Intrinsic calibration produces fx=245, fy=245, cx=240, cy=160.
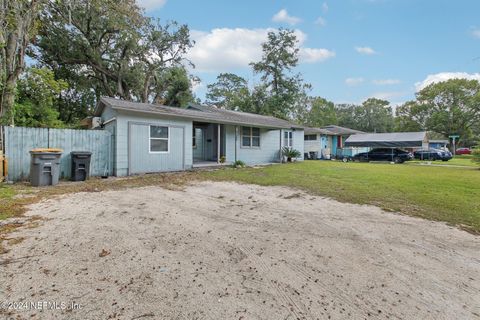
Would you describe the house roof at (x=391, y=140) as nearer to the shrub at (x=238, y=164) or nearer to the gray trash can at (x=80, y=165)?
the shrub at (x=238, y=164)

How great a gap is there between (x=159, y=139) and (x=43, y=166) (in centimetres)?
426

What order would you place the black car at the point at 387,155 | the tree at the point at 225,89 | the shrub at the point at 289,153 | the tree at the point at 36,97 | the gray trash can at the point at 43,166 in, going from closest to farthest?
the gray trash can at the point at 43,166, the tree at the point at 36,97, the shrub at the point at 289,153, the black car at the point at 387,155, the tree at the point at 225,89

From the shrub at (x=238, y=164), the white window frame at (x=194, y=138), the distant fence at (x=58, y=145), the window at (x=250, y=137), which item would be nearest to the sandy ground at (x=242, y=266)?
the distant fence at (x=58, y=145)

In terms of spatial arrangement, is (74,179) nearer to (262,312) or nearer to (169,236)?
(169,236)

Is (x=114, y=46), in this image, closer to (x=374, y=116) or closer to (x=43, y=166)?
(x=43, y=166)

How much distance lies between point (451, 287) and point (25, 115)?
622 inches

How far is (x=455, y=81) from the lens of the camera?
1522 inches

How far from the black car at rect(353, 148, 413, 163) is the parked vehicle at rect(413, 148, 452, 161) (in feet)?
8.82

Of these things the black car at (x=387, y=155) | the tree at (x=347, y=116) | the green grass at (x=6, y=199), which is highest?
the tree at (x=347, y=116)

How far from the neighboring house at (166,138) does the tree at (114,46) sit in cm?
767

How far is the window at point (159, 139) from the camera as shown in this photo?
10.4 meters

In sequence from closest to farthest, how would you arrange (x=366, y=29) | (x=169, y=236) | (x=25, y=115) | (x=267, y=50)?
(x=169, y=236)
(x=25, y=115)
(x=366, y=29)
(x=267, y=50)

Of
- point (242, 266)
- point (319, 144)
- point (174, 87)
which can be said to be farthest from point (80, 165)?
point (319, 144)

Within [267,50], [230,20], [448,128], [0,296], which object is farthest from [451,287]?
[448,128]
